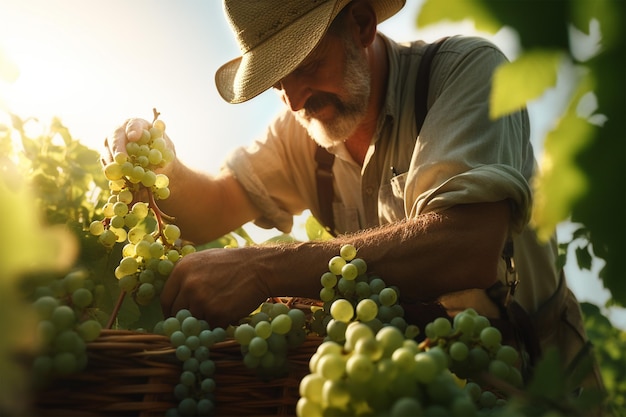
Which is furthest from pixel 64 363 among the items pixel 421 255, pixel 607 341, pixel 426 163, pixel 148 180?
pixel 607 341

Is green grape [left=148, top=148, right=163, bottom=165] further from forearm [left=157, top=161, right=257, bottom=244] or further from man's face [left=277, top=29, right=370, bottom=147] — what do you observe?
forearm [left=157, top=161, right=257, bottom=244]

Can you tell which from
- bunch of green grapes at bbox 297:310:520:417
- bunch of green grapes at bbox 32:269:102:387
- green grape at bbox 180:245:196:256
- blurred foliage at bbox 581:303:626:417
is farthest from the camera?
blurred foliage at bbox 581:303:626:417

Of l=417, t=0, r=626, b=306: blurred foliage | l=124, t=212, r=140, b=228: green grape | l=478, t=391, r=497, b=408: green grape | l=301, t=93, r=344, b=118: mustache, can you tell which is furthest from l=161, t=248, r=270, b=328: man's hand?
l=301, t=93, r=344, b=118: mustache

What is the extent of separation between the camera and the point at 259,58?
72.9 inches

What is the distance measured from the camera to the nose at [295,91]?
6.42 feet

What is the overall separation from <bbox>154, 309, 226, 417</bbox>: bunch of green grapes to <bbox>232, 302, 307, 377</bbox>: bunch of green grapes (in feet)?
0.16

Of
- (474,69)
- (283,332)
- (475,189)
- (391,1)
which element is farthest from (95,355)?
(391,1)

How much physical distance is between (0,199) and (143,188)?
0.91 metres

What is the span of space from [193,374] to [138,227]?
20.1 inches

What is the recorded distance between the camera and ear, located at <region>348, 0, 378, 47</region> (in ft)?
6.65

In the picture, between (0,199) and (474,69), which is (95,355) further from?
(474,69)

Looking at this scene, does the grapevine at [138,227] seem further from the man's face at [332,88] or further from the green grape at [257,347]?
the man's face at [332,88]

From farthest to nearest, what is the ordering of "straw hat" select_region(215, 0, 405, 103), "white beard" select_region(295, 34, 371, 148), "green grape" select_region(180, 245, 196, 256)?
"white beard" select_region(295, 34, 371, 148) → "straw hat" select_region(215, 0, 405, 103) → "green grape" select_region(180, 245, 196, 256)

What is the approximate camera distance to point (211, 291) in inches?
46.0
